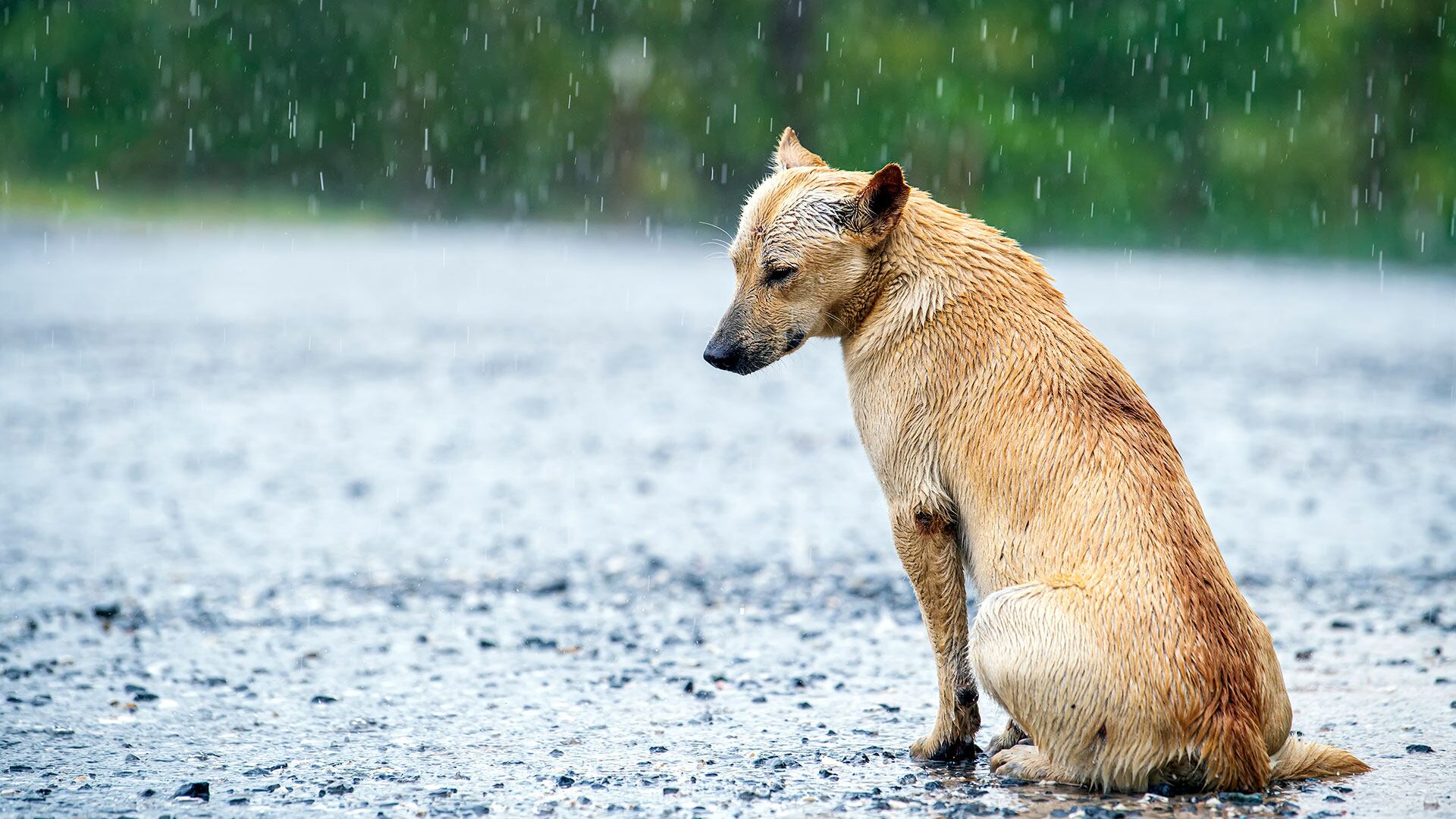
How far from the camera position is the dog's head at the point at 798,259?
554cm

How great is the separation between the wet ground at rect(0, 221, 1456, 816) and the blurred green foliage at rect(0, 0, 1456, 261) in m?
20.5

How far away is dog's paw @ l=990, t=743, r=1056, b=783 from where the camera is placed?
5168mm

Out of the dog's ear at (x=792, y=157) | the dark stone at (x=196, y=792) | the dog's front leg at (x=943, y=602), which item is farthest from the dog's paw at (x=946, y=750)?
the dark stone at (x=196, y=792)

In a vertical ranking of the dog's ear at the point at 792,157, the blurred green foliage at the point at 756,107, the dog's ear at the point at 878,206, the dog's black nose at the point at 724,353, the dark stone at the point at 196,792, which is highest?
the blurred green foliage at the point at 756,107

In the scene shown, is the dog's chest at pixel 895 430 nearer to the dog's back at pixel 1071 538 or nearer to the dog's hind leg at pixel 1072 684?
the dog's back at pixel 1071 538

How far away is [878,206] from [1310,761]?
8.08ft

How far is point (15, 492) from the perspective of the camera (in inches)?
453

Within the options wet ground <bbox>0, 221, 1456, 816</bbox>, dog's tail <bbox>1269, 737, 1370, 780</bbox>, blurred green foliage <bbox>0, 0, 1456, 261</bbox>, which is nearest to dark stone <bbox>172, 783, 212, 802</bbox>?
wet ground <bbox>0, 221, 1456, 816</bbox>

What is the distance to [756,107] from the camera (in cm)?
4781

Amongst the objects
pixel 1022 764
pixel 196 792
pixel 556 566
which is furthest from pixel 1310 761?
pixel 556 566

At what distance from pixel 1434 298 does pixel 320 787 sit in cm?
2512

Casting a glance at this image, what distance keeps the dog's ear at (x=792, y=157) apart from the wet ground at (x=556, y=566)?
230 centimetres

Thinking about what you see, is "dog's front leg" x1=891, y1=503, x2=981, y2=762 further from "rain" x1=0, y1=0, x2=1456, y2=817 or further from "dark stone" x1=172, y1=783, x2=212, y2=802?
"dark stone" x1=172, y1=783, x2=212, y2=802

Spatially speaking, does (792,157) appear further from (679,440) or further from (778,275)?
(679,440)
